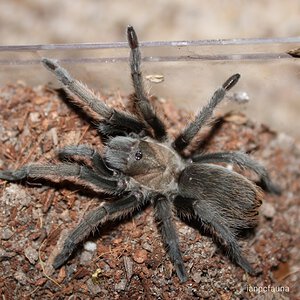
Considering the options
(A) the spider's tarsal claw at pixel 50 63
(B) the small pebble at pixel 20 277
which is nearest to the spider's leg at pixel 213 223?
(B) the small pebble at pixel 20 277

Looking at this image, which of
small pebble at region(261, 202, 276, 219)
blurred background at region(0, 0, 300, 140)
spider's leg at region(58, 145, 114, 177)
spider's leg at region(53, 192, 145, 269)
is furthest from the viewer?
blurred background at region(0, 0, 300, 140)

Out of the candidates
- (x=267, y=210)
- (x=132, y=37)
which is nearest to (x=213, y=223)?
(x=267, y=210)

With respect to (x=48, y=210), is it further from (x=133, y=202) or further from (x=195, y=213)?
(x=195, y=213)

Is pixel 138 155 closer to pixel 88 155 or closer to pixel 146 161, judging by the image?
pixel 146 161

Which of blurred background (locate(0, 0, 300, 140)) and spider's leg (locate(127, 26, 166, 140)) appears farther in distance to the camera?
blurred background (locate(0, 0, 300, 140))

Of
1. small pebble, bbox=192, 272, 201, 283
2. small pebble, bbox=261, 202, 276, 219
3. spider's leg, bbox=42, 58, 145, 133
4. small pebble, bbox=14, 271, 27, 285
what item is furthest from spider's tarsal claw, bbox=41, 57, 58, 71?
small pebble, bbox=261, 202, 276, 219

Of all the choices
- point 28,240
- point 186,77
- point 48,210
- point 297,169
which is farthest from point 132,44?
point 297,169

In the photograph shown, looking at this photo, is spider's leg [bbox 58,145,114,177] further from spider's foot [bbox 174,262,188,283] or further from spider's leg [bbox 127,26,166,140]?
spider's foot [bbox 174,262,188,283]
